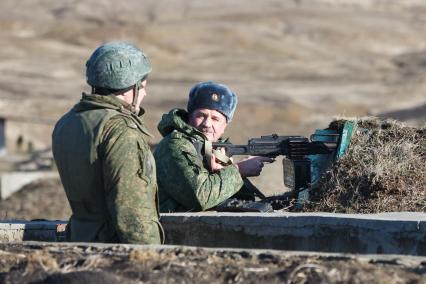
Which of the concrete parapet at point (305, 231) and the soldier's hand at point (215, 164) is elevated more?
the soldier's hand at point (215, 164)

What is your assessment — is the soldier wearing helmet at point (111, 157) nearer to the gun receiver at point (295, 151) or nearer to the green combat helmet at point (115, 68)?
the green combat helmet at point (115, 68)

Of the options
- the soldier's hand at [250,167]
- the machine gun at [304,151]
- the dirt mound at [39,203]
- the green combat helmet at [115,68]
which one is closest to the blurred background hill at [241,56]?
the dirt mound at [39,203]

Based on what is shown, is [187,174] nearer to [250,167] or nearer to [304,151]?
[250,167]

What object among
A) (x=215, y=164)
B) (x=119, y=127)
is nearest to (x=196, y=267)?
(x=119, y=127)

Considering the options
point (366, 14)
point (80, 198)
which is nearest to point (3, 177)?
point (80, 198)

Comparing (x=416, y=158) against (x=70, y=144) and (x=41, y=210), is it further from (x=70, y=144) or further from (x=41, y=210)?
(x=41, y=210)

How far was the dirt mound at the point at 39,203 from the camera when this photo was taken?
1624 cm

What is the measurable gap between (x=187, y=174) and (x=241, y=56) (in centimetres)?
5406

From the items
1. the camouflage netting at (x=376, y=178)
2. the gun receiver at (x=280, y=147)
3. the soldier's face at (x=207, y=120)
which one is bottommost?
the camouflage netting at (x=376, y=178)

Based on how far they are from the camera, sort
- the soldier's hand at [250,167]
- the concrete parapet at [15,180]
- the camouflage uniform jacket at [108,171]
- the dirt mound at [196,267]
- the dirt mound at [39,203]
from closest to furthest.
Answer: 1. the dirt mound at [196,267]
2. the camouflage uniform jacket at [108,171]
3. the soldier's hand at [250,167]
4. the dirt mound at [39,203]
5. the concrete parapet at [15,180]

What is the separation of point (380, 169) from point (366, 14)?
69.4 m

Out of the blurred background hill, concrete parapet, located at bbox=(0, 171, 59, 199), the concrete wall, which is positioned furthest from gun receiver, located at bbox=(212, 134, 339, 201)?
the blurred background hill

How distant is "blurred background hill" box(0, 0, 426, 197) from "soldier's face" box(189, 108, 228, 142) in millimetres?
21642

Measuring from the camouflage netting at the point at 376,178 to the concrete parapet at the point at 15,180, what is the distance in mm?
12479
